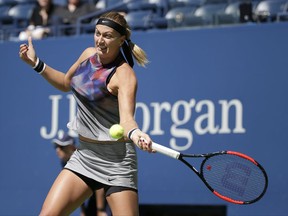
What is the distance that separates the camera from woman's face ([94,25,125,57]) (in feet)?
15.2

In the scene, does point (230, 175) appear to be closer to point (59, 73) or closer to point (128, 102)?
point (128, 102)

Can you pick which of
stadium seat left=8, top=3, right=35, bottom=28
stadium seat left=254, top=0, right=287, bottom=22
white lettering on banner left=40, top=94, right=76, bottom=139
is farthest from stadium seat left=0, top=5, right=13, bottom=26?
stadium seat left=254, top=0, right=287, bottom=22

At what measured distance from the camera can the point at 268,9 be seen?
8.01 meters

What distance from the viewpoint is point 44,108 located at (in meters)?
8.64

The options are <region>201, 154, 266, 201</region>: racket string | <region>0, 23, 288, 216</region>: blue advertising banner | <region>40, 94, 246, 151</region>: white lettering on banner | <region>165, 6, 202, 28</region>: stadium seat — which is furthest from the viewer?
<region>165, 6, 202, 28</region>: stadium seat

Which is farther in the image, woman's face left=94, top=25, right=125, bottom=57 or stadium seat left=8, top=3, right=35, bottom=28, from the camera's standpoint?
stadium seat left=8, top=3, right=35, bottom=28

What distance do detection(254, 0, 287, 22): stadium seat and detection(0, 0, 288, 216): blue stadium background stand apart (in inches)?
15.6

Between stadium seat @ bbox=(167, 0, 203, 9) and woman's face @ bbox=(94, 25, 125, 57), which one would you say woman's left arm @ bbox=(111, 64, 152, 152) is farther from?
stadium seat @ bbox=(167, 0, 203, 9)

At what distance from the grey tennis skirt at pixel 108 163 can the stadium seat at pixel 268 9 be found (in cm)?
350

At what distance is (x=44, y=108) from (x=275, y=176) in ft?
9.64

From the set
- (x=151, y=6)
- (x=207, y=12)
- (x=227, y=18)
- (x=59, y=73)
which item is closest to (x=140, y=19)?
(x=151, y=6)

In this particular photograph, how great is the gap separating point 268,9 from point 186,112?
1458 millimetres

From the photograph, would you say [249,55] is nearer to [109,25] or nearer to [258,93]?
[258,93]

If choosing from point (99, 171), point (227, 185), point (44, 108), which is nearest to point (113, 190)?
point (99, 171)
